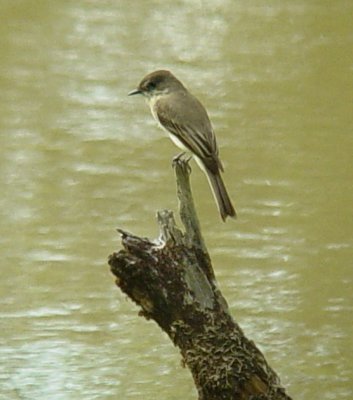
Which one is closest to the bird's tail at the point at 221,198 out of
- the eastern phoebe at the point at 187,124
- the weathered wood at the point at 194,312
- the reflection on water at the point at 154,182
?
the eastern phoebe at the point at 187,124

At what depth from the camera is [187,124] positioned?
23.8 ft

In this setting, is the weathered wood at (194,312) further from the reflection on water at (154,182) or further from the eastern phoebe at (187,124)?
the reflection on water at (154,182)

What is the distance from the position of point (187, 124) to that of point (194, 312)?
147 centimetres

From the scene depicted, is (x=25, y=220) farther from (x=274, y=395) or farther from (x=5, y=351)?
(x=274, y=395)

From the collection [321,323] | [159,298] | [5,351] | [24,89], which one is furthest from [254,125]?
[159,298]

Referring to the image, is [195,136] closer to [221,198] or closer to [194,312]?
[221,198]

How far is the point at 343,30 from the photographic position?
1276 centimetres

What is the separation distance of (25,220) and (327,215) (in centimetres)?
187

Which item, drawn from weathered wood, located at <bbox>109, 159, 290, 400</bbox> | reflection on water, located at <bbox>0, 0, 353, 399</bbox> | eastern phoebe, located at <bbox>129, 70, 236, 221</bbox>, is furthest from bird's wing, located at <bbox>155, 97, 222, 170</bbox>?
reflection on water, located at <bbox>0, 0, 353, 399</bbox>

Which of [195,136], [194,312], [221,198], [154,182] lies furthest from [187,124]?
[154,182]

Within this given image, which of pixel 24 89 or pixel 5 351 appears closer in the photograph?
pixel 5 351

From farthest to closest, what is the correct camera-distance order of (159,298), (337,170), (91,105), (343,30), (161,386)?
(343,30) → (91,105) → (337,170) → (161,386) → (159,298)

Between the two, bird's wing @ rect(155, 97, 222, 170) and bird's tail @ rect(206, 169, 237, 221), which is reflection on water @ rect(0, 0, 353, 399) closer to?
bird's tail @ rect(206, 169, 237, 221)

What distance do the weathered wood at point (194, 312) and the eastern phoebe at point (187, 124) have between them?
3.02ft
